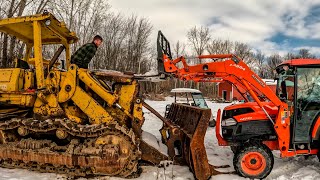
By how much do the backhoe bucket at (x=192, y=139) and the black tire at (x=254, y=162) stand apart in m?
0.56

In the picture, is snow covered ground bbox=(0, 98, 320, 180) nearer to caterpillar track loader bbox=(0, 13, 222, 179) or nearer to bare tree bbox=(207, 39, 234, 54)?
caterpillar track loader bbox=(0, 13, 222, 179)

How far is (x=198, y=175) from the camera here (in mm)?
5125

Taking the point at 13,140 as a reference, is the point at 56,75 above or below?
above

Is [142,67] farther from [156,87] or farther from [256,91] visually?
[256,91]

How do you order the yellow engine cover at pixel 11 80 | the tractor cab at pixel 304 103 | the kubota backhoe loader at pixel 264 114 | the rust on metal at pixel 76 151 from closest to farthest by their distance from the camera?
the rust on metal at pixel 76 151 → the yellow engine cover at pixel 11 80 → the kubota backhoe loader at pixel 264 114 → the tractor cab at pixel 304 103

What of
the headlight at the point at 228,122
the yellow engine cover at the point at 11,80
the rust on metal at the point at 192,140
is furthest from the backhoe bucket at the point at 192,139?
the yellow engine cover at the point at 11,80

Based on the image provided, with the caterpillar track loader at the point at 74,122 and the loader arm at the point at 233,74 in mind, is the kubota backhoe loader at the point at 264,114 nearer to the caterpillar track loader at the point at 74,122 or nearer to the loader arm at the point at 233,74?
the loader arm at the point at 233,74

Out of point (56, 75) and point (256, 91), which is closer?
point (56, 75)

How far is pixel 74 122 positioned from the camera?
536 centimetres

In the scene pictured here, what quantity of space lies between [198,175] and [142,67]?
3796cm

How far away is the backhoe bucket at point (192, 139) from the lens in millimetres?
5168

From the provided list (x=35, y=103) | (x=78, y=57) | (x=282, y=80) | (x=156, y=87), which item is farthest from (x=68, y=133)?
(x=156, y=87)

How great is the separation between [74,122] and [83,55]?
4.57 feet

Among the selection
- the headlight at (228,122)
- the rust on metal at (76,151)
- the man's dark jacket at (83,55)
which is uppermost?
the man's dark jacket at (83,55)
